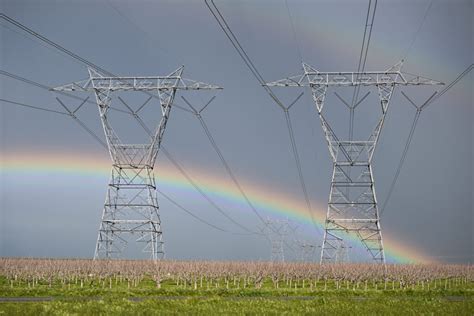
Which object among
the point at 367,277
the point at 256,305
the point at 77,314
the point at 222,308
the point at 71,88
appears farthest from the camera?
the point at 367,277

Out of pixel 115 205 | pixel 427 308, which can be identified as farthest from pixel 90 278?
pixel 427 308

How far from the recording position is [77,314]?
1018 inches

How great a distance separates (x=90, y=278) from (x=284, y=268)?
62.8ft

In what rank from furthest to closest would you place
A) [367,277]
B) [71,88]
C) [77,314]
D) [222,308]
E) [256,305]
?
1. [367,277]
2. [71,88]
3. [256,305]
4. [222,308]
5. [77,314]

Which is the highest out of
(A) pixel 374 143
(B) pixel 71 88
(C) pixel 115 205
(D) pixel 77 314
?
(B) pixel 71 88

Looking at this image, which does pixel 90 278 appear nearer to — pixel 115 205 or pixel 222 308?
pixel 115 205

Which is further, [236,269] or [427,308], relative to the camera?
[236,269]

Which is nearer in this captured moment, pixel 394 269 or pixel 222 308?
pixel 222 308

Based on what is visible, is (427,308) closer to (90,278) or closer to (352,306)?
(352,306)

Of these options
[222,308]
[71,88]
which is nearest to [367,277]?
[71,88]

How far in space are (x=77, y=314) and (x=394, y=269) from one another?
156 feet

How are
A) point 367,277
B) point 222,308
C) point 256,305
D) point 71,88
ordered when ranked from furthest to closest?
point 367,277
point 71,88
point 256,305
point 222,308

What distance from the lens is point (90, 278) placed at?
59969 mm

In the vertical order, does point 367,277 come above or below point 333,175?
below
